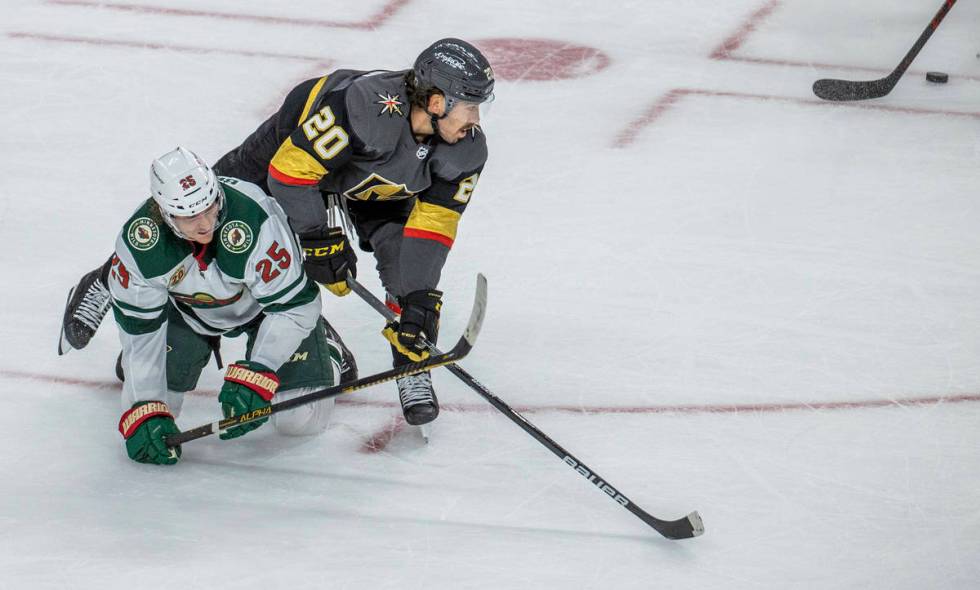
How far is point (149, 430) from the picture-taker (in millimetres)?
3150

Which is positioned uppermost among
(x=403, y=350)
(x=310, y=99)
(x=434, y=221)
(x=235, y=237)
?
(x=310, y=99)

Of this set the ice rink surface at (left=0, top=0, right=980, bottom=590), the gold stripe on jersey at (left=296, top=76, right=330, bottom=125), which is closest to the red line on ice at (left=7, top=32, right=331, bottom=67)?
the ice rink surface at (left=0, top=0, right=980, bottom=590)

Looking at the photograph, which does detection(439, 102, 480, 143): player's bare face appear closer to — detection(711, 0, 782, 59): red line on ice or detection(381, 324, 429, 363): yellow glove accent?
detection(381, 324, 429, 363): yellow glove accent

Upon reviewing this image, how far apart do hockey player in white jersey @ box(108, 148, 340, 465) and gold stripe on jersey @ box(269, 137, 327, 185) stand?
73 millimetres

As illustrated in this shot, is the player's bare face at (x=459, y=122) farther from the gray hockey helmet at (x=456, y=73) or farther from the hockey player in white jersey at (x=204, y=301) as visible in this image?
the hockey player in white jersey at (x=204, y=301)

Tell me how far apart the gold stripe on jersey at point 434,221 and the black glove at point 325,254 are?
243mm

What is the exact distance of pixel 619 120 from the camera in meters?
5.40

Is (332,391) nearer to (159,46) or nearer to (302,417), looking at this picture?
(302,417)

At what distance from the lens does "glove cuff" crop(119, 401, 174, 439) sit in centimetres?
315

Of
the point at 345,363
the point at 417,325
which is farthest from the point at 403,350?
the point at 345,363

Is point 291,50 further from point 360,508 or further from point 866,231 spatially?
point 360,508

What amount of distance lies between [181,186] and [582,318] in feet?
4.98

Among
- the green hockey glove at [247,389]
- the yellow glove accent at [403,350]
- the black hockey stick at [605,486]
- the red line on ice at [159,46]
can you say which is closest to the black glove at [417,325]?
the yellow glove accent at [403,350]

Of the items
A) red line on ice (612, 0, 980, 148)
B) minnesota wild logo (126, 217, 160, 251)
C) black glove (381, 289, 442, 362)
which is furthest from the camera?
red line on ice (612, 0, 980, 148)
